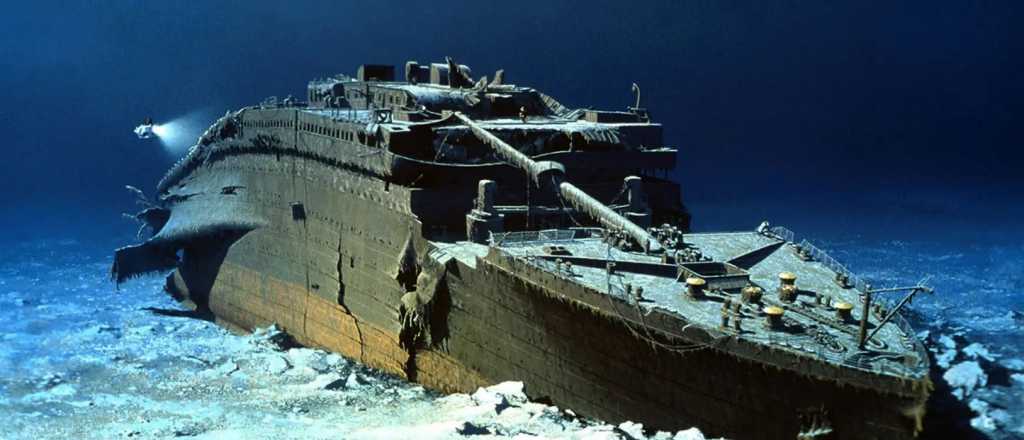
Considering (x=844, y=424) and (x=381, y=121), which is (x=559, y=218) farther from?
(x=844, y=424)

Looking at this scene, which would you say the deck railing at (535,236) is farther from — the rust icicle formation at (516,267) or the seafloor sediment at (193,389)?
the seafloor sediment at (193,389)

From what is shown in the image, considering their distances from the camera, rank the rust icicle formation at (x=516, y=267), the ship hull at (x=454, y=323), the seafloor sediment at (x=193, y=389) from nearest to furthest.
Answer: the ship hull at (x=454, y=323)
the rust icicle formation at (x=516, y=267)
the seafloor sediment at (x=193, y=389)

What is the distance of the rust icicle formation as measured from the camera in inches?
714

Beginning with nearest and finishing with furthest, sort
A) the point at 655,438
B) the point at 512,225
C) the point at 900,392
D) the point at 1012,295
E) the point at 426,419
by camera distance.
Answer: the point at 900,392
the point at 655,438
the point at 426,419
the point at 512,225
the point at 1012,295

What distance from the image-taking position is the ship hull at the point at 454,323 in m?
17.7

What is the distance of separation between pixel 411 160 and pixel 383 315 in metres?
4.82

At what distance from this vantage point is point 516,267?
2270 cm

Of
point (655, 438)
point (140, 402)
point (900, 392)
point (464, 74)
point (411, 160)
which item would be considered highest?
point (464, 74)

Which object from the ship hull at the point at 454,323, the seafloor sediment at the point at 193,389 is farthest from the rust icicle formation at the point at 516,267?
the seafloor sediment at the point at 193,389

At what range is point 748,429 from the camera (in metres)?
18.1

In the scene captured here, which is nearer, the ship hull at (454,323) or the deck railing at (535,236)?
the ship hull at (454,323)

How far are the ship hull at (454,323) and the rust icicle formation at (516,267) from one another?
58 mm

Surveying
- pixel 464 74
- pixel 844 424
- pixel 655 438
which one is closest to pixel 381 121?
pixel 464 74

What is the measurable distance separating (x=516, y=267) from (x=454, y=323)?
4.00 meters
